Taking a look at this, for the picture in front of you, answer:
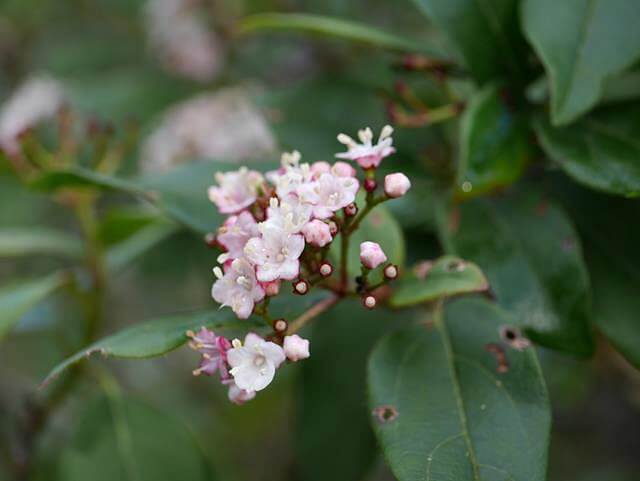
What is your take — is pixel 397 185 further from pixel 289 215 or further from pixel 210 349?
pixel 210 349

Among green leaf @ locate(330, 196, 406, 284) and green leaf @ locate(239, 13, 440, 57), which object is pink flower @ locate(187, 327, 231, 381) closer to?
green leaf @ locate(330, 196, 406, 284)

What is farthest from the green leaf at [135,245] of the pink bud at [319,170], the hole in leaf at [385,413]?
the hole in leaf at [385,413]

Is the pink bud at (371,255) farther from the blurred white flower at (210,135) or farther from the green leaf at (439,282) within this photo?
the blurred white flower at (210,135)

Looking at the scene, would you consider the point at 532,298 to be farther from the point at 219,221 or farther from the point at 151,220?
the point at 151,220

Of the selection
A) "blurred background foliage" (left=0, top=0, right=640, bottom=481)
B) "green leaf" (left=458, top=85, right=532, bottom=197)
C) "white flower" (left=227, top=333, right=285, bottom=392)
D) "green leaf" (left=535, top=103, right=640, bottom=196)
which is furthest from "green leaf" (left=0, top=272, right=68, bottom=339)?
"green leaf" (left=535, top=103, right=640, bottom=196)

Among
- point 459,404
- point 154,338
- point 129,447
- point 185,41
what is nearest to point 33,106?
point 185,41

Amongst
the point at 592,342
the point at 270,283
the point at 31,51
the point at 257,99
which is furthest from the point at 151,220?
the point at 31,51
